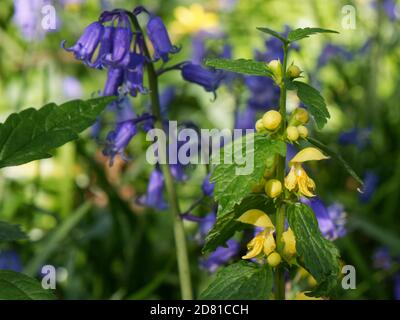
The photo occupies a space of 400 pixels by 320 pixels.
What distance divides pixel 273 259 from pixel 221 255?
811 millimetres

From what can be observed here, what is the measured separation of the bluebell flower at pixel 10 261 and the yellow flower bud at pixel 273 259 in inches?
59.1

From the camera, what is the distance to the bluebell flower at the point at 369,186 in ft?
13.4

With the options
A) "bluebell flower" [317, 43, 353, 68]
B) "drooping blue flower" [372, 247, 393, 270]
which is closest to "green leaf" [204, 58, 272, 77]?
"drooping blue flower" [372, 247, 393, 270]

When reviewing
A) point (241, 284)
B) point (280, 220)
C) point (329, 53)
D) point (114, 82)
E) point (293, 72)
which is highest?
point (329, 53)

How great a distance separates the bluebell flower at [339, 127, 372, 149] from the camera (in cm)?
393

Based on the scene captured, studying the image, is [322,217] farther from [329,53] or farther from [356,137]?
[329,53]

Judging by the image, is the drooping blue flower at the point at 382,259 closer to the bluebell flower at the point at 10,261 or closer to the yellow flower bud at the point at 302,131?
the bluebell flower at the point at 10,261

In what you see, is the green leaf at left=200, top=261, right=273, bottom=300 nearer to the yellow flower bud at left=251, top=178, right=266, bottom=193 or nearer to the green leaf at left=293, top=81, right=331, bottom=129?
the yellow flower bud at left=251, top=178, right=266, bottom=193

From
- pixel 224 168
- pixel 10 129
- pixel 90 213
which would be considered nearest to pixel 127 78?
pixel 10 129

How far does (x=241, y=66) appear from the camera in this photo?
187cm

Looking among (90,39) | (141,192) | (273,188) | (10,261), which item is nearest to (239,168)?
(273,188)

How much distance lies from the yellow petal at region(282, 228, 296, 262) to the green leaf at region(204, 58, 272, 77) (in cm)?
37
